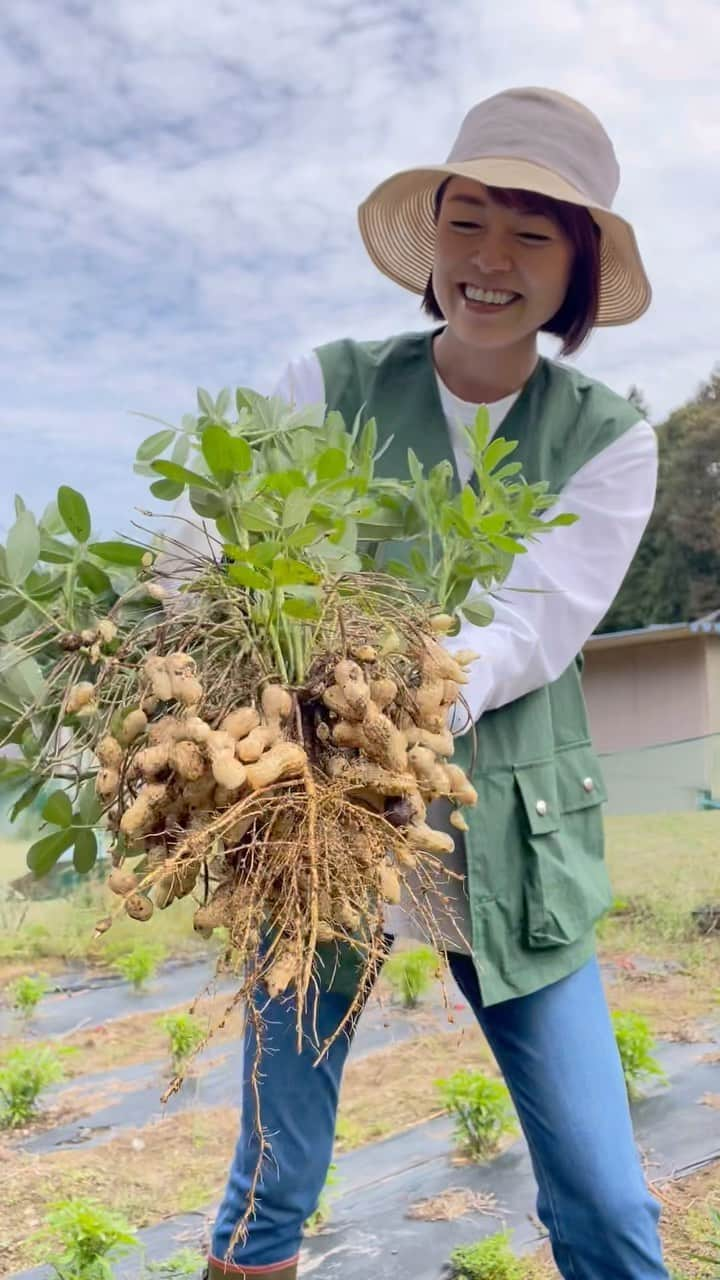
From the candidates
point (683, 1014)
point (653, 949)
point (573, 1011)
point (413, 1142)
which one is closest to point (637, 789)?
point (653, 949)

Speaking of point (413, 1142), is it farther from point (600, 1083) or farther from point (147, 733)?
point (147, 733)

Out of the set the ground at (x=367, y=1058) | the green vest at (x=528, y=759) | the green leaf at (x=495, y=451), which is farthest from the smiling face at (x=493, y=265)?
the ground at (x=367, y=1058)

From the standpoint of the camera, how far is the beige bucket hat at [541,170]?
126cm

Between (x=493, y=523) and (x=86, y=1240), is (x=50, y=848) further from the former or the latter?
(x=86, y=1240)

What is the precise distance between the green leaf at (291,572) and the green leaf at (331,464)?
0.07 m

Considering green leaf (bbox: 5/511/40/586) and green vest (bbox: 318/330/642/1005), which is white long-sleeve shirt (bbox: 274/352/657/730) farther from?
green leaf (bbox: 5/511/40/586)

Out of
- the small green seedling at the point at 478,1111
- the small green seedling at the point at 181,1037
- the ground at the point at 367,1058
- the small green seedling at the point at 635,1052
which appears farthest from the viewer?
the small green seedling at the point at 181,1037

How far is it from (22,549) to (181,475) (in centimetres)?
15

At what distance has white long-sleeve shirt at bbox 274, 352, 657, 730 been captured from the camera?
3.94 feet

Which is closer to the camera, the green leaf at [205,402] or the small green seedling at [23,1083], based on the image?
the green leaf at [205,402]

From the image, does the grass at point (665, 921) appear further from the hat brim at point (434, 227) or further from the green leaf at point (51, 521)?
the green leaf at point (51, 521)

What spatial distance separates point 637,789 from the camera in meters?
5.69

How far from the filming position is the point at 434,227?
158cm

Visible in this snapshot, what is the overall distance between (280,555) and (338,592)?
0.26 ft
